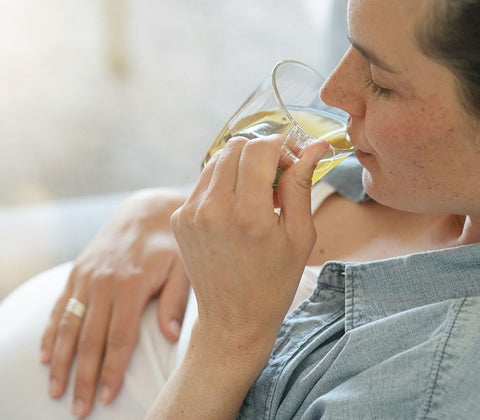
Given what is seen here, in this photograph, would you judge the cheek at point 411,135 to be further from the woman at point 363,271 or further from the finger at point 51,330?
the finger at point 51,330

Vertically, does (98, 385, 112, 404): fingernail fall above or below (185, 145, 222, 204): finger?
below

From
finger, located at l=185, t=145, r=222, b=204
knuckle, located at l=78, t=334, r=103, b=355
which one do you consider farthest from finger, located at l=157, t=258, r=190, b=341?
finger, located at l=185, t=145, r=222, b=204

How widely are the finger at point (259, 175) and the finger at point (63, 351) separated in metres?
0.46

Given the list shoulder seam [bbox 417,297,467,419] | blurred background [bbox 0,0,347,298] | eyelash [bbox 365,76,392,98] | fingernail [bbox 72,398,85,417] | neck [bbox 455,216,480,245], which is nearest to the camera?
shoulder seam [bbox 417,297,467,419]

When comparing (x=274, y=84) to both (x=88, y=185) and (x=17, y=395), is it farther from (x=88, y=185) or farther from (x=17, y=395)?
(x=88, y=185)

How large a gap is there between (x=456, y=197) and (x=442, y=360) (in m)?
0.21

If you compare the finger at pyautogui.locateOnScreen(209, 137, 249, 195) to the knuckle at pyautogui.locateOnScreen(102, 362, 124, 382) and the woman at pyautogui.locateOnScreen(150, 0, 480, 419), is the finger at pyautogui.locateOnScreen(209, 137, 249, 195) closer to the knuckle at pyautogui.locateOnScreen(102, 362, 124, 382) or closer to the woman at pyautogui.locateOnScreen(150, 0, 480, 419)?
the woman at pyautogui.locateOnScreen(150, 0, 480, 419)

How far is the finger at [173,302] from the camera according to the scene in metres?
1.20

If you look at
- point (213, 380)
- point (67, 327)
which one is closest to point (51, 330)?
point (67, 327)

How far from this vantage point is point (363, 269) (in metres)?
0.96

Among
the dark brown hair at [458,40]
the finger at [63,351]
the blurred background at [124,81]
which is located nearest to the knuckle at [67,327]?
the finger at [63,351]

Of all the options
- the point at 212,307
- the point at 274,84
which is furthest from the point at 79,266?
the point at 274,84

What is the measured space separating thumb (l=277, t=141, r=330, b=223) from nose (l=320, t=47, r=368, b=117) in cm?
6

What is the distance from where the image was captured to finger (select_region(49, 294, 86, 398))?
117 centimetres
